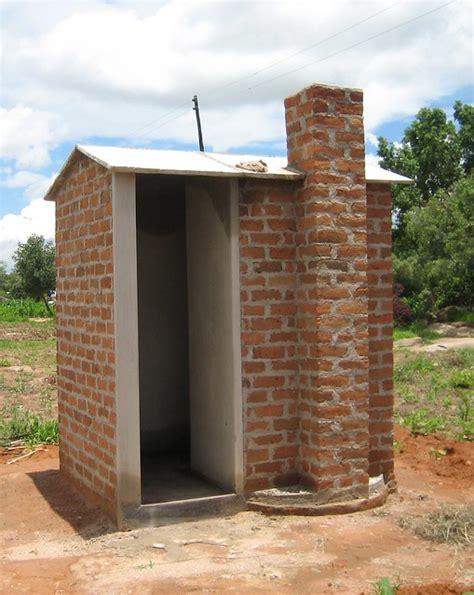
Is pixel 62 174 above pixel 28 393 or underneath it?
above

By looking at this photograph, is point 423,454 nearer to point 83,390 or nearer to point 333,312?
point 333,312

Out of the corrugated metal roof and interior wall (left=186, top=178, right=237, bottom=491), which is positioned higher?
the corrugated metal roof

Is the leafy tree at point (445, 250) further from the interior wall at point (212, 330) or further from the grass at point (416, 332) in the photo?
the interior wall at point (212, 330)

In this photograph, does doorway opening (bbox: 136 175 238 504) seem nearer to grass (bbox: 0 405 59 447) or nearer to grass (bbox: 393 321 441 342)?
grass (bbox: 0 405 59 447)

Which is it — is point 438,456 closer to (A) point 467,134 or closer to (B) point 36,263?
(A) point 467,134

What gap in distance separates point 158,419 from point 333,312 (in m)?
2.64

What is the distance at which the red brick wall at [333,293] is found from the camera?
560 cm

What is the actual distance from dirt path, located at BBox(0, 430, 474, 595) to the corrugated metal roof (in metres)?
2.55

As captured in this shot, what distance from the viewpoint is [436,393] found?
11.2 metres

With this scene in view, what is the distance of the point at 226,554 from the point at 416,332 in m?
21.7

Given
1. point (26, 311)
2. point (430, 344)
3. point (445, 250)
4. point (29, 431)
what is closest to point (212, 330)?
point (29, 431)

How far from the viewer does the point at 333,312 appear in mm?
5617

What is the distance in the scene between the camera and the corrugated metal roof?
5293 millimetres

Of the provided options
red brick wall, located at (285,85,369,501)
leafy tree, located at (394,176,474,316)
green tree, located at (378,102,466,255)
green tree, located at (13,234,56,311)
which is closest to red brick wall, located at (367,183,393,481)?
red brick wall, located at (285,85,369,501)
